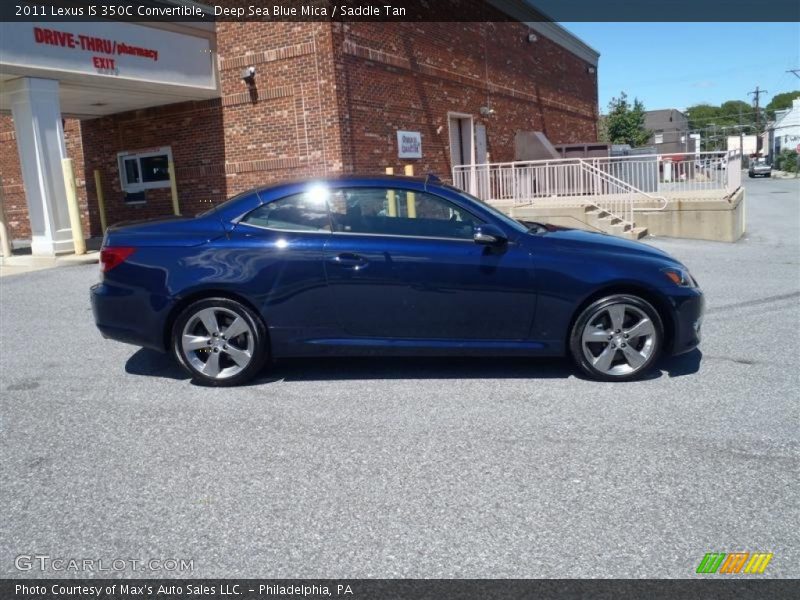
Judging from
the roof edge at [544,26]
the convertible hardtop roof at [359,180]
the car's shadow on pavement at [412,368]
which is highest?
the roof edge at [544,26]

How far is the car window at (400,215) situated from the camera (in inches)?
203

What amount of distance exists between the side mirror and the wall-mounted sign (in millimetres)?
11589

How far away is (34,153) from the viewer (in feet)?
40.5

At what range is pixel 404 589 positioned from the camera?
2.73 meters

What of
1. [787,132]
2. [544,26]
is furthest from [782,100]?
[544,26]

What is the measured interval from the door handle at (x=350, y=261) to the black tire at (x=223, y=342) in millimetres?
738

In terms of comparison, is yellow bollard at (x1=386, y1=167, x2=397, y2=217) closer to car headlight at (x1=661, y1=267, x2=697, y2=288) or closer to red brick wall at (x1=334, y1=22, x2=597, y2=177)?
car headlight at (x1=661, y1=267, x2=697, y2=288)

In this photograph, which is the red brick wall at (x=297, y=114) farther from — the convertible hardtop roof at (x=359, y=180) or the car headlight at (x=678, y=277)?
the car headlight at (x=678, y=277)

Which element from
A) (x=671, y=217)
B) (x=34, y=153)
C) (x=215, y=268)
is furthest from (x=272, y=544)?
(x=671, y=217)

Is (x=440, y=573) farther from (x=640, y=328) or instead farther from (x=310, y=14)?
(x=310, y=14)

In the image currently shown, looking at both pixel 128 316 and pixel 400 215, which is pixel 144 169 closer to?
pixel 128 316

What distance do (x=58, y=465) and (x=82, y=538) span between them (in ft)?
3.06

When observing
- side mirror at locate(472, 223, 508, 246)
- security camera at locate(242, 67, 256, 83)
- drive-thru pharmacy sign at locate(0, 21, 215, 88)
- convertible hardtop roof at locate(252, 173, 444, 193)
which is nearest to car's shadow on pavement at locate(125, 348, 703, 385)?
side mirror at locate(472, 223, 508, 246)

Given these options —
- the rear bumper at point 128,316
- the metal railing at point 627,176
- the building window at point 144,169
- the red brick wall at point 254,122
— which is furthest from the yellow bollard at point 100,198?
the rear bumper at point 128,316
